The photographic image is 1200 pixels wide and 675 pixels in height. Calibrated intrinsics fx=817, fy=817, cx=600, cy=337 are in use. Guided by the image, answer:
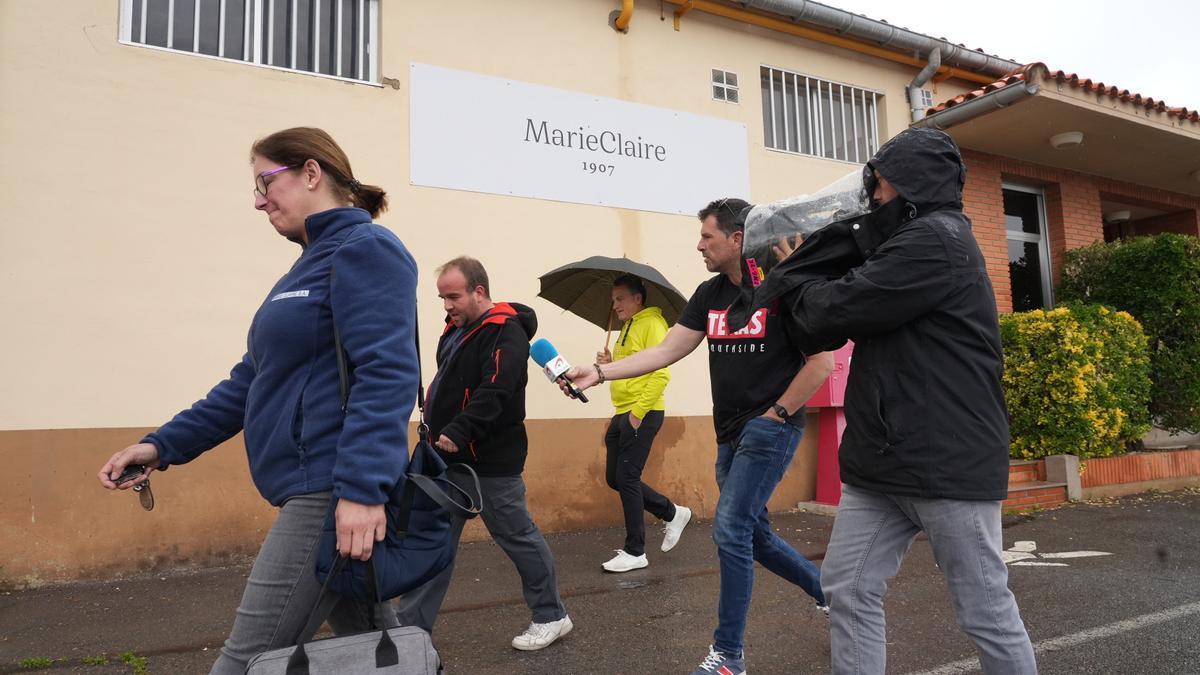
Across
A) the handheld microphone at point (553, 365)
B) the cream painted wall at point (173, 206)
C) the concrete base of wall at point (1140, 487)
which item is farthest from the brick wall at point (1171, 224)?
the handheld microphone at point (553, 365)

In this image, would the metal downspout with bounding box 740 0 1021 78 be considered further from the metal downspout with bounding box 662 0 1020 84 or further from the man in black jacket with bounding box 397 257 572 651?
the man in black jacket with bounding box 397 257 572 651

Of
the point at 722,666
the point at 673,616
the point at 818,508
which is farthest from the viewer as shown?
the point at 818,508

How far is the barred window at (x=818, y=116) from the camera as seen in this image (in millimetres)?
8883

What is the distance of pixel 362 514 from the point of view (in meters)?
1.91

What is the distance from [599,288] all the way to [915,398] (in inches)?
159

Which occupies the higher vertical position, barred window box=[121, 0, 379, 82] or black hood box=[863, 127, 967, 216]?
barred window box=[121, 0, 379, 82]

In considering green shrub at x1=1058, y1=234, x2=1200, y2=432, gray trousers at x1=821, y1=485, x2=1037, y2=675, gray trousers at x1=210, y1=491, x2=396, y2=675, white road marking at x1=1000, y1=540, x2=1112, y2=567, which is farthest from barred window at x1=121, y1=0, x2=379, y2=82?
green shrub at x1=1058, y1=234, x2=1200, y2=432

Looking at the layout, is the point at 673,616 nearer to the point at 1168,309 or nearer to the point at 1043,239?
the point at 1168,309

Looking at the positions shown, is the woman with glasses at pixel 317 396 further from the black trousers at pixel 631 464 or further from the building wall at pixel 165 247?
the building wall at pixel 165 247

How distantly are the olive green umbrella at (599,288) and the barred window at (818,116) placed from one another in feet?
11.5

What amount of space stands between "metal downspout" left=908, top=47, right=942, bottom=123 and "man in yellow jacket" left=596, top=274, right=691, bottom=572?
556 centimetres

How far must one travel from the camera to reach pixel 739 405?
3.54 m

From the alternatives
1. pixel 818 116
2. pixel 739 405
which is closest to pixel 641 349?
pixel 739 405

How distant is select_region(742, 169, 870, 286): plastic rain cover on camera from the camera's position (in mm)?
2539
